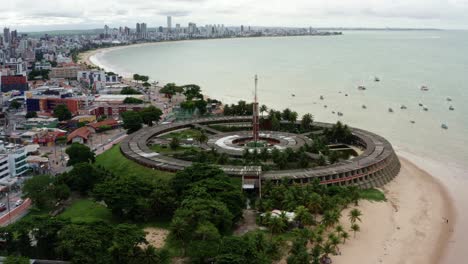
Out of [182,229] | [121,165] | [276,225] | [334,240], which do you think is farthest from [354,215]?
[121,165]

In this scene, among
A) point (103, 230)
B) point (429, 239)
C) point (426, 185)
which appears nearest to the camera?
point (103, 230)

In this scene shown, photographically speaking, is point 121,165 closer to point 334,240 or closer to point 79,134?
point 79,134

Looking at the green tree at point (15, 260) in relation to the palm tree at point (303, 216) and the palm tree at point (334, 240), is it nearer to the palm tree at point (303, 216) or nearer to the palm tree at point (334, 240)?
the palm tree at point (303, 216)

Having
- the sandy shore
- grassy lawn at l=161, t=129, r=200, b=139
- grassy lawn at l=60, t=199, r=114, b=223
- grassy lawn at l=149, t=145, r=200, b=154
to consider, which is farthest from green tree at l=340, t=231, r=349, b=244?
grassy lawn at l=161, t=129, r=200, b=139

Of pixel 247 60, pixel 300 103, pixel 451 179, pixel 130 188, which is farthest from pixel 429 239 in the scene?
pixel 247 60

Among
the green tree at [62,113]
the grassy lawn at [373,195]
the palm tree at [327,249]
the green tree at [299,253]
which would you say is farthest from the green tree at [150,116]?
the palm tree at [327,249]

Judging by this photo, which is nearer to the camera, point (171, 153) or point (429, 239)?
point (429, 239)

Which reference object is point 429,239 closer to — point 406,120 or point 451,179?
point 451,179
